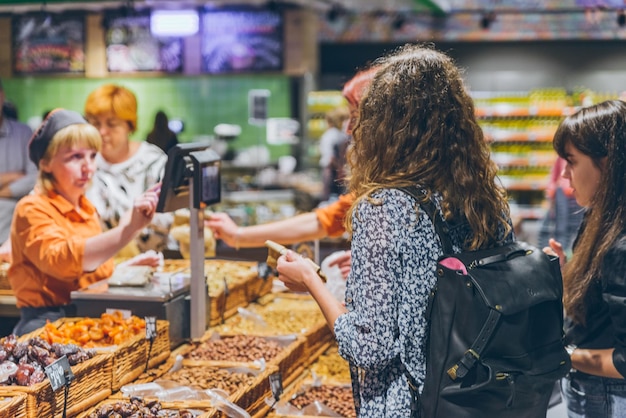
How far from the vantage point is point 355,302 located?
207 cm

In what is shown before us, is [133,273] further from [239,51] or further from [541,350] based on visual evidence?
[239,51]

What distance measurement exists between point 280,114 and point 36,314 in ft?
29.9

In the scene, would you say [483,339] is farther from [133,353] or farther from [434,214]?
[133,353]

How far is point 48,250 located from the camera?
131 inches

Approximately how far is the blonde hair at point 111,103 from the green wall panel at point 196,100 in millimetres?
7731

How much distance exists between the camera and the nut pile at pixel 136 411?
256 cm

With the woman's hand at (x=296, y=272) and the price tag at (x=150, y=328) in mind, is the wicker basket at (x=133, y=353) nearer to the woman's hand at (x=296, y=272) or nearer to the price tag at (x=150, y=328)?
the price tag at (x=150, y=328)

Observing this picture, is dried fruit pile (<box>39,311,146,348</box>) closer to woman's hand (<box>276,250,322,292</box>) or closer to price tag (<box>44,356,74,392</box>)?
price tag (<box>44,356,74,392</box>)

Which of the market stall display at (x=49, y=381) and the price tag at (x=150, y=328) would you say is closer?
the market stall display at (x=49, y=381)

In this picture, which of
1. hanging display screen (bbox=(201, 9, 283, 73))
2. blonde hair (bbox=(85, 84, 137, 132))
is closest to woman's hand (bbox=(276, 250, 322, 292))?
blonde hair (bbox=(85, 84, 137, 132))

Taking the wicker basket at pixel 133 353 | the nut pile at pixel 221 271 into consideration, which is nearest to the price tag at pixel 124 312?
the wicker basket at pixel 133 353

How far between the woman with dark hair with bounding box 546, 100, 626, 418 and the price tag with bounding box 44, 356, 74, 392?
152 cm

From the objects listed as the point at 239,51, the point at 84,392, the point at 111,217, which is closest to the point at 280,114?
the point at 239,51

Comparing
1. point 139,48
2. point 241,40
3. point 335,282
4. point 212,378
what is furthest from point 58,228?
point 139,48
